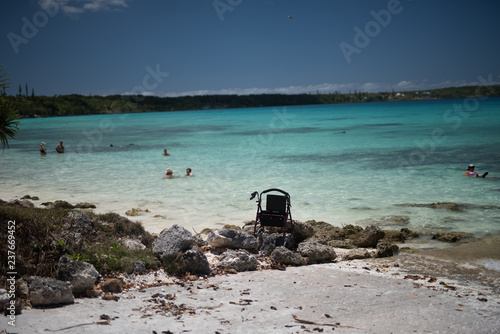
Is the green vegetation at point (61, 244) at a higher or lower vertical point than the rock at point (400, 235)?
higher

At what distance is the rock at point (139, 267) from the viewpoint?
6.27 meters

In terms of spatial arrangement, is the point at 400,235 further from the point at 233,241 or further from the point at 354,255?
the point at 233,241

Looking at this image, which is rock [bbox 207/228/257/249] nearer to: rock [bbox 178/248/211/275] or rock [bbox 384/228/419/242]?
rock [bbox 178/248/211/275]

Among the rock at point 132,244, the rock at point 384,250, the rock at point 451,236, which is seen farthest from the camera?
the rock at point 451,236

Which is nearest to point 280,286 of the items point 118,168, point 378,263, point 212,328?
point 212,328

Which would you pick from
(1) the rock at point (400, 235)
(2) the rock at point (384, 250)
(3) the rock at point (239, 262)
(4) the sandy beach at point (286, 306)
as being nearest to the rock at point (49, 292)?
(4) the sandy beach at point (286, 306)

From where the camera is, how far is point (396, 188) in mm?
15195

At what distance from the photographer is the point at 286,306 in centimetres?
525

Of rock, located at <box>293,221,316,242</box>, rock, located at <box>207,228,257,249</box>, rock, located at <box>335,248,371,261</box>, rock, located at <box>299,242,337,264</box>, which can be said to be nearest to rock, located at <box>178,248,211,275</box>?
rock, located at <box>207,228,257,249</box>

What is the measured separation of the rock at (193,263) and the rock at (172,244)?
0.25 meters

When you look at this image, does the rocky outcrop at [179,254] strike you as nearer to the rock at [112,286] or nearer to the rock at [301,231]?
the rock at [112,286]

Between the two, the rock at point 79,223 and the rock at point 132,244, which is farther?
the rock at point 132,244

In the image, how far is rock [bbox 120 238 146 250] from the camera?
708 cm

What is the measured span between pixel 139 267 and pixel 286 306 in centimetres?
250
